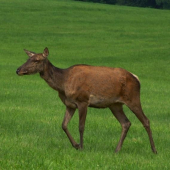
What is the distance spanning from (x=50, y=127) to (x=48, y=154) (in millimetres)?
3555

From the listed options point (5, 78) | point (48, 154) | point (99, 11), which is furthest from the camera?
point (99, 11)

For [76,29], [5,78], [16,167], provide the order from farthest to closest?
[76,29], [5,78], [16,167]

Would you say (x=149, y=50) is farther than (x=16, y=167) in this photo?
Yes

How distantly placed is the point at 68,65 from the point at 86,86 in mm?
24096

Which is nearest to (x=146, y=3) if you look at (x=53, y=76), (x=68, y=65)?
(x=68, y=65)

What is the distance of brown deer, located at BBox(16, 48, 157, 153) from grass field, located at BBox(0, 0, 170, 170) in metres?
0.67

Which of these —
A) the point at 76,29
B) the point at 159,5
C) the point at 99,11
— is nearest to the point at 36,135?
the point at 76,29

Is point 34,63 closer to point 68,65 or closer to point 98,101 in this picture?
point 98,101

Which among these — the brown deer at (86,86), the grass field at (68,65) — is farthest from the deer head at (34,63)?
the grass field at (68,65)

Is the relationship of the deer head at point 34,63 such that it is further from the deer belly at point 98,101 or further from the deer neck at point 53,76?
the deer belly at point 98,101

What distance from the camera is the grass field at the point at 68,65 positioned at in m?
9.99

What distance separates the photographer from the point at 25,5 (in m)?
69.0

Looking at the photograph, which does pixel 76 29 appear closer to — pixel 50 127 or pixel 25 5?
pixel 25 5

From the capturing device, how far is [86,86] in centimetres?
1116
